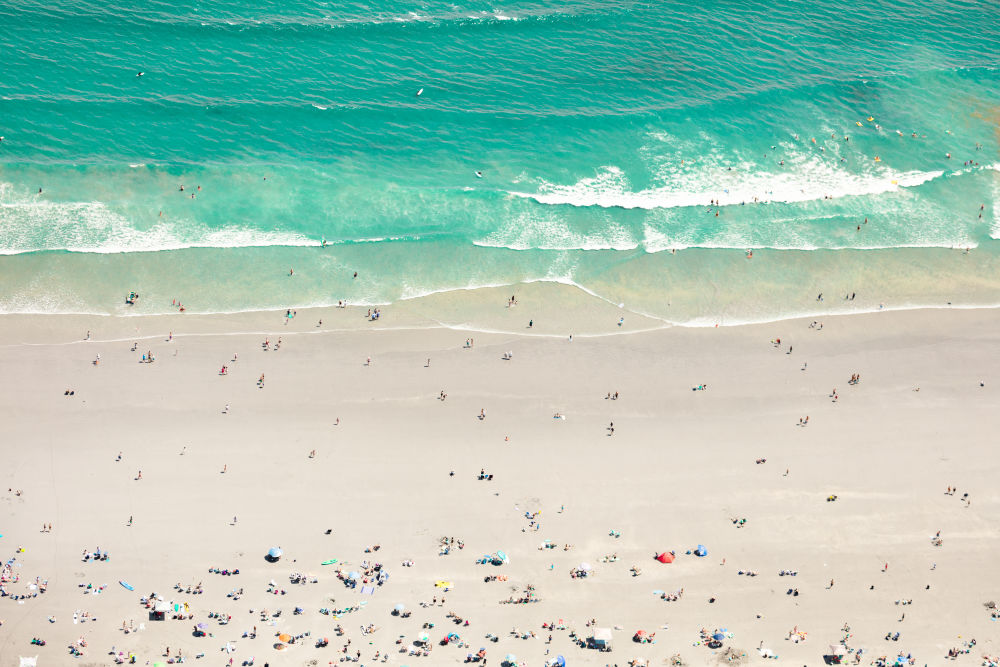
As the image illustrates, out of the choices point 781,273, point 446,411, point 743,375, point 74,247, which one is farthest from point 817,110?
point 74,247

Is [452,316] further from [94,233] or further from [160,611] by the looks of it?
[160,611]

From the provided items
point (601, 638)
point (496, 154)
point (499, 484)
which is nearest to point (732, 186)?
point (496, 154)

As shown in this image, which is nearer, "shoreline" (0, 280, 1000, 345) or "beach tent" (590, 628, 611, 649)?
"beach tent" (590, 628, 611, 649)

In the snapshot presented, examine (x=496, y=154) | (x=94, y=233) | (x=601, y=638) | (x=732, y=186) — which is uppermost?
(x=496, y=154)

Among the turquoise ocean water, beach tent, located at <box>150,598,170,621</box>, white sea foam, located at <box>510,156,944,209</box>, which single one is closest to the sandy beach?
beach tent, located at <box>150,598,170,621</box>

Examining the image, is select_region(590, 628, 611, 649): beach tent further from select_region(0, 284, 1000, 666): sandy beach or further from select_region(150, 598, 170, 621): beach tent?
select_region(150, 598, 170, 621): beach tent

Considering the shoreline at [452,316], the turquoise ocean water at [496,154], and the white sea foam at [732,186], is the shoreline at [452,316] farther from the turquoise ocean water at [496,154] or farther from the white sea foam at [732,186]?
the white sea foam at [732,186]
